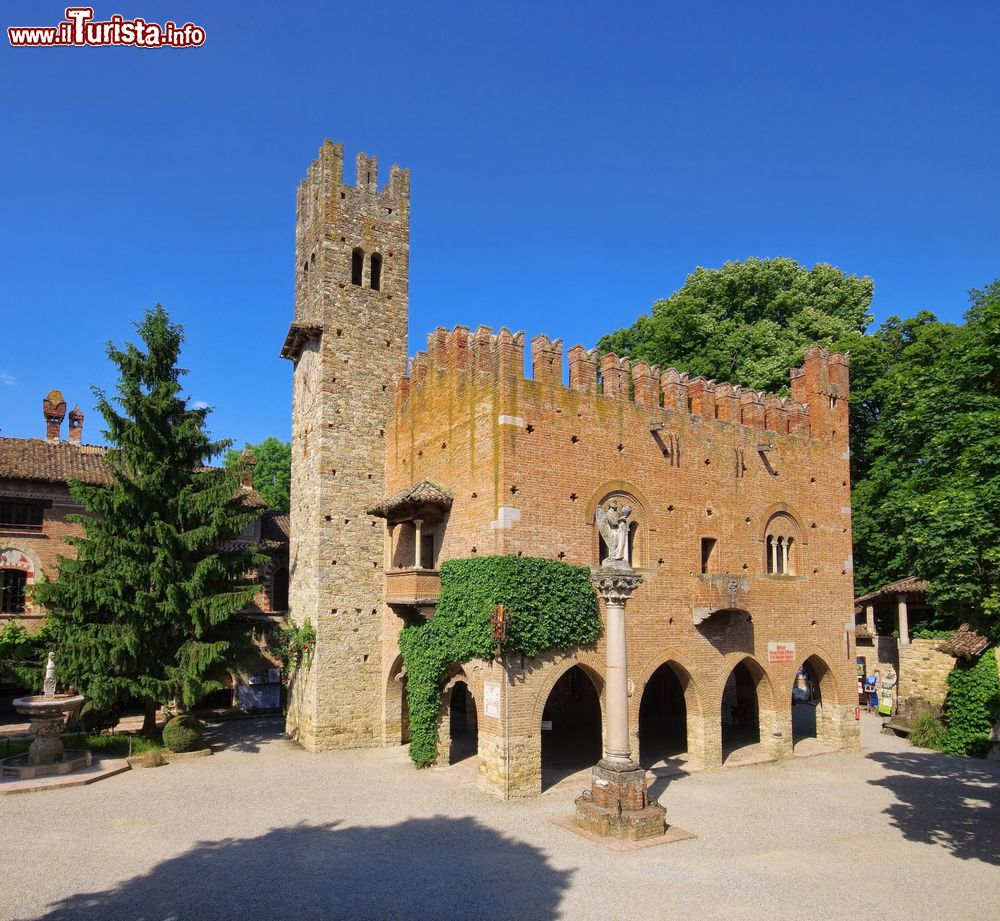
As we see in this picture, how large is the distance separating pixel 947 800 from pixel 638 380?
11.3 meters

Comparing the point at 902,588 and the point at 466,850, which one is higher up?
the point at 902,588

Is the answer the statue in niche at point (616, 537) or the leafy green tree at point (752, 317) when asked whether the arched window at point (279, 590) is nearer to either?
the leafy green tree at point (752, 317)

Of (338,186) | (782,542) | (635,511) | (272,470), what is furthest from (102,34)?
(272,470)

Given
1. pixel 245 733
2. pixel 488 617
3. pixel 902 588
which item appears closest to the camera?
pixel 488 617

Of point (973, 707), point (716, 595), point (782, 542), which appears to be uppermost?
point (782, 542)

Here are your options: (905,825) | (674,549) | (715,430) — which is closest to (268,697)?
(674,549)

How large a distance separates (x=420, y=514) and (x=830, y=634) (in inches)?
483

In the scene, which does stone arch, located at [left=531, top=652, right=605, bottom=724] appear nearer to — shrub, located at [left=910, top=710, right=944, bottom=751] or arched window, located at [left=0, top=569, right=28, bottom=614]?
shrub, located at [left=910, top=710, right=944, bottom=751]

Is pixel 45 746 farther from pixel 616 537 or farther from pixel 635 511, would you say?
pixel 635 511

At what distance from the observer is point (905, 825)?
1389cm

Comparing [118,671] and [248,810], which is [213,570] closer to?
[118,671]

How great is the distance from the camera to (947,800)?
1544cm

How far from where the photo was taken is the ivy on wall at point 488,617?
1577cm

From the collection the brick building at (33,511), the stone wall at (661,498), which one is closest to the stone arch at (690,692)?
the stone wall at (661,498)
